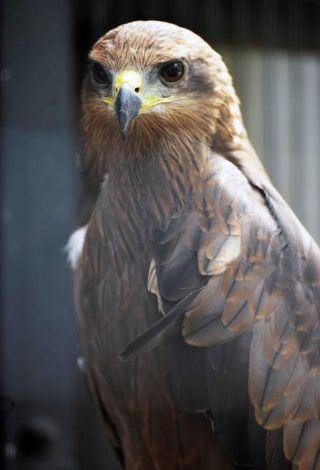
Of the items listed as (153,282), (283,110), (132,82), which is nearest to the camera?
(132,82)

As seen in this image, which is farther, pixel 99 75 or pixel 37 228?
pixel 37 228

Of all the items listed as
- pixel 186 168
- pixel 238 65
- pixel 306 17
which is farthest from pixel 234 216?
pixel 306 17

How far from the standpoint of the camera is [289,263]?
0.90m

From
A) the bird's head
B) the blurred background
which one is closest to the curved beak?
the bird's head

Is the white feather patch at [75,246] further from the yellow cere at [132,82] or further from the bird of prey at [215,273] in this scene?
the yellow cere at [132,82]

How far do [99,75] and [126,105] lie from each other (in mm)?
66

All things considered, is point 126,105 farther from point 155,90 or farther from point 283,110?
point 283,110

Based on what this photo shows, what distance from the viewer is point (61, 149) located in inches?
38.8

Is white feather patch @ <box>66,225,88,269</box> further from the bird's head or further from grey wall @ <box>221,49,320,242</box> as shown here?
grey wall @ <box>221,49,320,242</box>

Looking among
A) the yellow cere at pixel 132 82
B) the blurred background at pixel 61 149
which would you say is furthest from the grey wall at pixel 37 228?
the yellow cere at pixel 132 82

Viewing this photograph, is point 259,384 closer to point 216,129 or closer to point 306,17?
point 216,129

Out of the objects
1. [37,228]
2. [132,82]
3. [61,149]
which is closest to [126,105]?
[132,82]

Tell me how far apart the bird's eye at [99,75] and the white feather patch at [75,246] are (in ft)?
0.81

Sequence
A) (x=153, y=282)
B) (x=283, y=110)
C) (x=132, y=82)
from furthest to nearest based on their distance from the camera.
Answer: (x=283, y=110) < (x=153, y=282) < (x=132, y=82)
